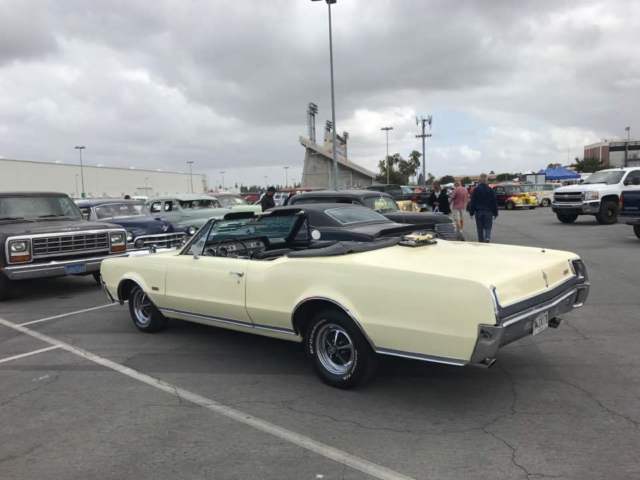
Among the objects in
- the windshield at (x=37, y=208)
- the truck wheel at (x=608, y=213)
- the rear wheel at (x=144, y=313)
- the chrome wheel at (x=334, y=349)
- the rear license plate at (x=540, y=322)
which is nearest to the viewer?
the rear license plate at (x=540, y=322)

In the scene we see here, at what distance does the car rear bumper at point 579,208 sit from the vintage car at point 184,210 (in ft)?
41.6

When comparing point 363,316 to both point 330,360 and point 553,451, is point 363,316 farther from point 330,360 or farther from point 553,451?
point 553,451

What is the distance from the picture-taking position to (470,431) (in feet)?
11.6

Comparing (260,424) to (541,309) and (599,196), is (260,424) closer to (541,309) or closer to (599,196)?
(541,309)

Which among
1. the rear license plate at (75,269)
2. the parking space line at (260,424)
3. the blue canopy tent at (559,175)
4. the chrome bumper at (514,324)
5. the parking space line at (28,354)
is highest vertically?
the blue canopy tent at (559,175)

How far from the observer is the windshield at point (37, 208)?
9.64 metres

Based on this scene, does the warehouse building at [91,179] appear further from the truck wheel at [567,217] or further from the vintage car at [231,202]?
the truck wheel at [567,217]

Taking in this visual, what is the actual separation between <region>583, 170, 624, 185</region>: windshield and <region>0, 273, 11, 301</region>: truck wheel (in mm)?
19461

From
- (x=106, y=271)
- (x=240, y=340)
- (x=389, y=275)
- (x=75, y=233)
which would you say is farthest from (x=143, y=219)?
(x=389, y=275)

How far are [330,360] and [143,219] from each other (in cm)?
976

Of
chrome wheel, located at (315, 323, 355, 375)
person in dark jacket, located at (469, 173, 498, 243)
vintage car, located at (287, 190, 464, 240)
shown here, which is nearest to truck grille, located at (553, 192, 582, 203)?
person in dark jacket, located at (469, 173, 498, 243)

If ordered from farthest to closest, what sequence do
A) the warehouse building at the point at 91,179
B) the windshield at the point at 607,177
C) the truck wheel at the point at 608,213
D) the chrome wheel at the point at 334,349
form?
the warehouse building at the point at 91,179 → the windshield at the point at 607,177 → the truck wheel at the point at 608,213 → the chrome wheel at the point at 334,349

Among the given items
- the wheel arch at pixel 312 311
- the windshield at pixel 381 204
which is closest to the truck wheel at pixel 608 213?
the windshield at pixel 381 204

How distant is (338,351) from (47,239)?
647cm
